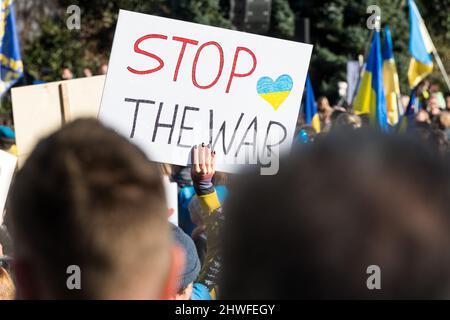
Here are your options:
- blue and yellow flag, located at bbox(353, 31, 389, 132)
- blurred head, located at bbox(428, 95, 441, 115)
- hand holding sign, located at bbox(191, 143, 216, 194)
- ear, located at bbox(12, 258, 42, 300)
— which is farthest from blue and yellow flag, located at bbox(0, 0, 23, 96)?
ear, located at bbox(12, 258, 42, 300)

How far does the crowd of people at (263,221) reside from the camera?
1.07 metres

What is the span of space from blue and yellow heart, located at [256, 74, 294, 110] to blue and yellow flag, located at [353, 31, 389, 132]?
5.44 meters

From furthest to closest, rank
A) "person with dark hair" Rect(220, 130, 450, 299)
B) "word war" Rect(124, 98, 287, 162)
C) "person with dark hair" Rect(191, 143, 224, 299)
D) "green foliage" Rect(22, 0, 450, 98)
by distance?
"green foliage" Rect(22, 0, 450, 98) < "word war" Rect(124, 98, 287, 162) < "person with dark hair" Rect(191, 143, 224, 299) < "person with dark hair" Rect(220, 130, 450, 299)

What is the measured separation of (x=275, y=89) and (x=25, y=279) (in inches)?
101

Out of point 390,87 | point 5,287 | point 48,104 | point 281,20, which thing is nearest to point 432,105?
point 390,87

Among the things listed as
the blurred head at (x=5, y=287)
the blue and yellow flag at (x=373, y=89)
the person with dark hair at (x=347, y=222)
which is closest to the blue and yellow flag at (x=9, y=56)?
the blue and yellow flag at (x=373, y=89)

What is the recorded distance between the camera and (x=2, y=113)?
16078 mm

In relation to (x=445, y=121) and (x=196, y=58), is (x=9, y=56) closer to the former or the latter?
(x=445, y=121)

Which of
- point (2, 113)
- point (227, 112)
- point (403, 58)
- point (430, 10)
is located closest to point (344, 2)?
point (403, 58)

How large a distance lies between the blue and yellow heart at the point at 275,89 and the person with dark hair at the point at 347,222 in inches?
103

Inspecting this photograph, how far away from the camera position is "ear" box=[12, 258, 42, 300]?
1291 millimetres

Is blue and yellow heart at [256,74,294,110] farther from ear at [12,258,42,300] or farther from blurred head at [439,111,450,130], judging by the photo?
blurred head at [439,111,450,130]

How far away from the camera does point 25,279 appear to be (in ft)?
4.25

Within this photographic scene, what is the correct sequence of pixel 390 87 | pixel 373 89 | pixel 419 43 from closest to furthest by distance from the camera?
pixel 373 89 < pixel 390 87 < pixel 419 43
